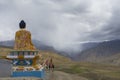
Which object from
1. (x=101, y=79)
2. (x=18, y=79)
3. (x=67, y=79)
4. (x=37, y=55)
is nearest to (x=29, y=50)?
(x=37, y=55)

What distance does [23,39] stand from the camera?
3177 cm

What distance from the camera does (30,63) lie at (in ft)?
104

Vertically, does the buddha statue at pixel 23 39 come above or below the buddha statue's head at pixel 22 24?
below

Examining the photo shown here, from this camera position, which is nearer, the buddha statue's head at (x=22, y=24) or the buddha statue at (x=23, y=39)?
the buddha statue at (x=23, y=39)

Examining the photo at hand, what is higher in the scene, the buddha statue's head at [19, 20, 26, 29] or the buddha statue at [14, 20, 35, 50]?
the buddha statue's head at [19, 20, 26, 29]

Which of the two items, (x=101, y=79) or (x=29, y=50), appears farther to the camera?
(x=101, y=79)

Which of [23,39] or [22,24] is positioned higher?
[22,24]

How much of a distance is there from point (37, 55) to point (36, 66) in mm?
1046

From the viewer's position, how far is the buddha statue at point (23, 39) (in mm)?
31484

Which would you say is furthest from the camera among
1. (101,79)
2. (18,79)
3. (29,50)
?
(101,79)

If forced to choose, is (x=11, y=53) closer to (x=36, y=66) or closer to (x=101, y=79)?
(x=36, y=66)

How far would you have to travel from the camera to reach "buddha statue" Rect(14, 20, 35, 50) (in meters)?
31.5

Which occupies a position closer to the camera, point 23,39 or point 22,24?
point 23,39

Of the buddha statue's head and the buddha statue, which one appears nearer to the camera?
the buddha statue
